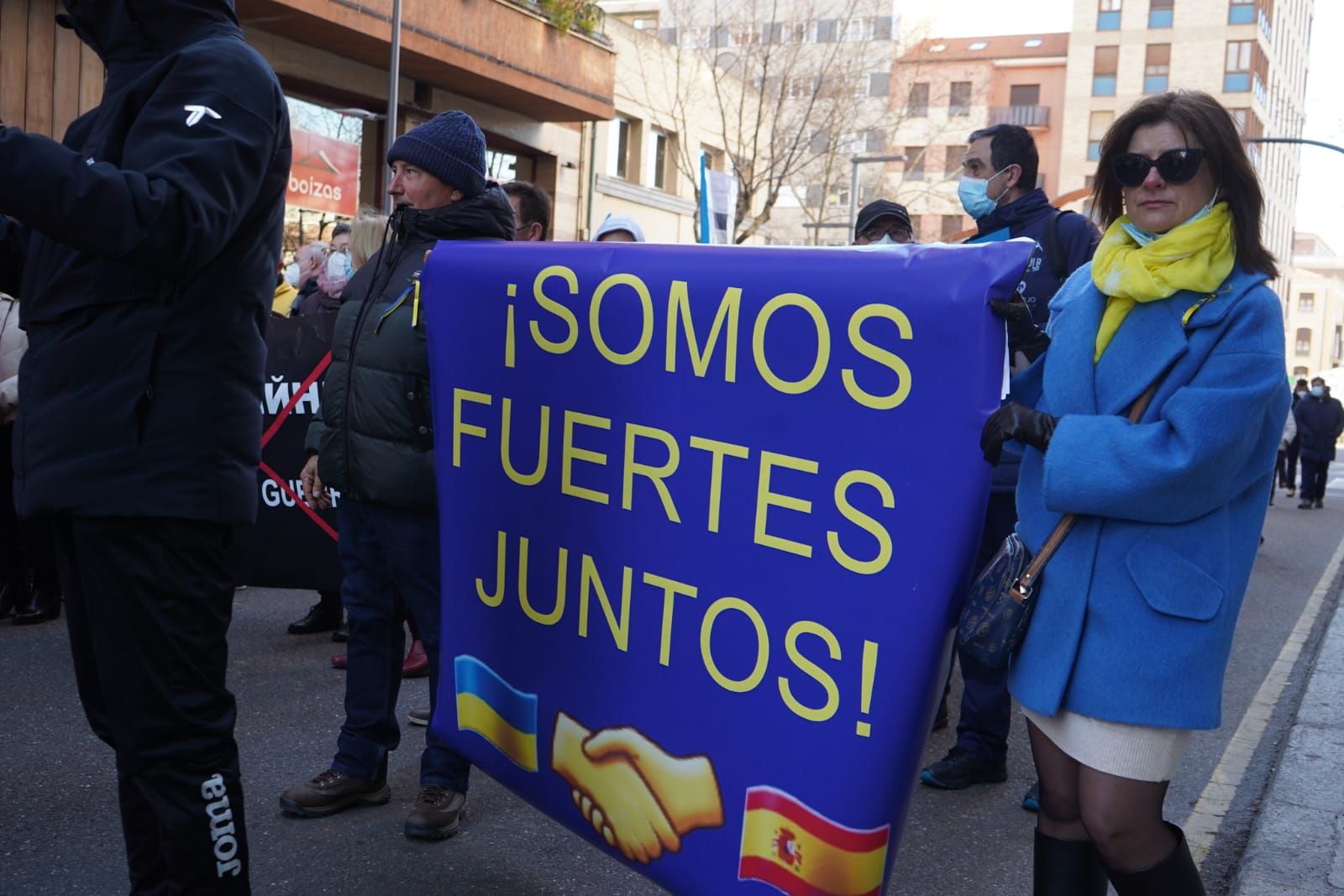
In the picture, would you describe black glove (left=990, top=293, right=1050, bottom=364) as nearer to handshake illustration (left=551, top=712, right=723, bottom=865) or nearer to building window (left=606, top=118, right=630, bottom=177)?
handshake illustration (left=551, top=712, right=723, bottom=865)

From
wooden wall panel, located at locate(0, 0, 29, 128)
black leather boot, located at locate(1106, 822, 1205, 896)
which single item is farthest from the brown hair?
wooden wall panel, located at locate(0, 0, 29, 128)

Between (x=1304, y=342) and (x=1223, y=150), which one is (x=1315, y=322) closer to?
(x=1304, y=342)

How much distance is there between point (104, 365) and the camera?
2314mm

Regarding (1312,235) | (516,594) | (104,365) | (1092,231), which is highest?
(1312,235)

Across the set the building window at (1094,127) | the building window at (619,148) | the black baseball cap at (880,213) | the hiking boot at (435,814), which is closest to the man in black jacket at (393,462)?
the hiking boot at (435,814)

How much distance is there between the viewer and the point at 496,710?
9.66 ft

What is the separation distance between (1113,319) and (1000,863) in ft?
6.07

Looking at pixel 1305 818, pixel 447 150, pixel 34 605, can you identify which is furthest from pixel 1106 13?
pixel 447 150

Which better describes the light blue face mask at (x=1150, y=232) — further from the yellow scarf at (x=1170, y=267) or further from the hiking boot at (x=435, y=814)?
the hiking boot at (x=435, y=814)

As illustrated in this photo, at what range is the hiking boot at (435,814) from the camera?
138 inches

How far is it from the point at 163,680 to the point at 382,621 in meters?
1.41

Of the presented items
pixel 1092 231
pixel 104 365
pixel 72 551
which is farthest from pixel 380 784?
pixel 1092 231

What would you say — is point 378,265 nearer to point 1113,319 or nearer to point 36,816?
point 36,816

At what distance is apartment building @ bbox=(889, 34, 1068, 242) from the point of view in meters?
54.4
